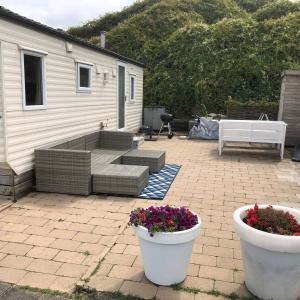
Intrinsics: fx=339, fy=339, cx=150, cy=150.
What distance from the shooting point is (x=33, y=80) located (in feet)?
16.6

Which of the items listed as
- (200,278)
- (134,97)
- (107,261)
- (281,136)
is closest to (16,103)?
(107,261)

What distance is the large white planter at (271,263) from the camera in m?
2.27

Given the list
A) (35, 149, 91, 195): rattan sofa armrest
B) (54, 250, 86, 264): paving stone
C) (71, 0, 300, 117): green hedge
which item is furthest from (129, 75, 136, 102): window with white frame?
(54, 250, 86, 264): paving stone

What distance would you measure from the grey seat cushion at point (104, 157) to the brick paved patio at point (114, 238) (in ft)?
2.72

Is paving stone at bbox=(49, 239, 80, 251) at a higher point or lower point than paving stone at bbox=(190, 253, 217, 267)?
lower

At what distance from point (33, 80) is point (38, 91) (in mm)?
201

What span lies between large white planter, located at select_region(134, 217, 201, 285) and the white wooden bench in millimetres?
5948

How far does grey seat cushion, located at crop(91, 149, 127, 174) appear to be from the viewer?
558 centimetres

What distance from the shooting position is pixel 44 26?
5086mm

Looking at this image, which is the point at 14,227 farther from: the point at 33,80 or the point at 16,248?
the point at 33,80

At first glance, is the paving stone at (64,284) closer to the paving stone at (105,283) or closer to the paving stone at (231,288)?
the paving stone at (105,283)

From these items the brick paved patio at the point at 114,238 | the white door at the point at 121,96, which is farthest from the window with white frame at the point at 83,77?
the brick paved patio at the point at 114,238

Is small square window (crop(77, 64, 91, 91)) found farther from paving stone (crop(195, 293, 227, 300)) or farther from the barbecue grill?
paving stone (crop(195, 293, 227, 300))

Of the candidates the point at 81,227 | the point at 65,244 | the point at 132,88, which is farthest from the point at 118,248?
the point at 132,88
